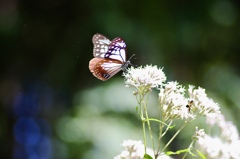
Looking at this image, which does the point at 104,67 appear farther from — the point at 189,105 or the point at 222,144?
the point at 222,144

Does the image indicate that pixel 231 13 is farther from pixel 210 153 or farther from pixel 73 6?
pixel 210 153

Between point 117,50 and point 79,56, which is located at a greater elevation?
point 79,56

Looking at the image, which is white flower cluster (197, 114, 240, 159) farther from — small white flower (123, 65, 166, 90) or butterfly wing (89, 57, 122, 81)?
butterfly wing (89, 57, 122, 81)

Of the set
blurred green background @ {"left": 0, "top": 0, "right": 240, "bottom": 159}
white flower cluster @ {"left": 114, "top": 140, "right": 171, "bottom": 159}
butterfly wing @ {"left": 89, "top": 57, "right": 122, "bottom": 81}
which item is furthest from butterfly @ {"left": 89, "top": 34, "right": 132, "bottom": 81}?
blurred green background @ {"left": 0, "top": 0, "right": 240, "bottom": 159}

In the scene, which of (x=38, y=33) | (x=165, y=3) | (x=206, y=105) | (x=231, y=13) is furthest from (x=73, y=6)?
(x=206, y=105)

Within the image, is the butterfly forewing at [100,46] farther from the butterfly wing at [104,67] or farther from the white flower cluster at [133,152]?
the white flower cluster at [133,152]

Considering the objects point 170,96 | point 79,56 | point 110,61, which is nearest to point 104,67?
point 110,61
